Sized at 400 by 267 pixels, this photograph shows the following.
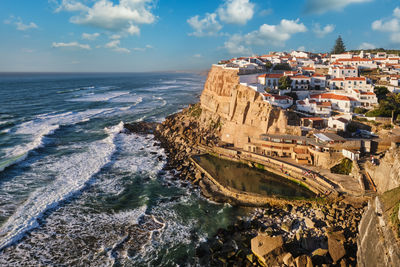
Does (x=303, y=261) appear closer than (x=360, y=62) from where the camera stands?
Yes

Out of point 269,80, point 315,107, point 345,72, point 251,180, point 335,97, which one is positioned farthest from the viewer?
point 345,72

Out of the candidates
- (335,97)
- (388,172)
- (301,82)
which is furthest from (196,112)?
(388,172)

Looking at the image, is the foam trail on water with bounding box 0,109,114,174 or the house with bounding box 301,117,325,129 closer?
the house with bounding box 301,117,325,129

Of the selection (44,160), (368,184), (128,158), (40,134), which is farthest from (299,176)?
(40,134)

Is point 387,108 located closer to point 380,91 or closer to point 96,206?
point 380,91

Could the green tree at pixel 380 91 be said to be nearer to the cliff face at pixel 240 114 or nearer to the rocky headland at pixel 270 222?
the cliff face at pixel 240 114

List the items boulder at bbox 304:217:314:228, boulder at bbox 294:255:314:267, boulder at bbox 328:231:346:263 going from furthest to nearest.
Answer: boulder at bbox 304:217:314:228 → boulder at bbox 328:231:346:263 → boulder at bbox 294:255:314:267

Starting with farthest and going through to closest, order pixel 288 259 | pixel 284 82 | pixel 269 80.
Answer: pixel 269 80
pixel 284 82
pixel 288 259

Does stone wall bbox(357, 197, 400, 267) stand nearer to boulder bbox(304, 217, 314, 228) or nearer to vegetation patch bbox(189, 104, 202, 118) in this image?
boulder bbox(304, 217, 314, 228)

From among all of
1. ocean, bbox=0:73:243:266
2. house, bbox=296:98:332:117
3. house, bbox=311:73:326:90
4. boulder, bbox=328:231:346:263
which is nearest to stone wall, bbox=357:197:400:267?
boulder, bbox=328:231:346:263
